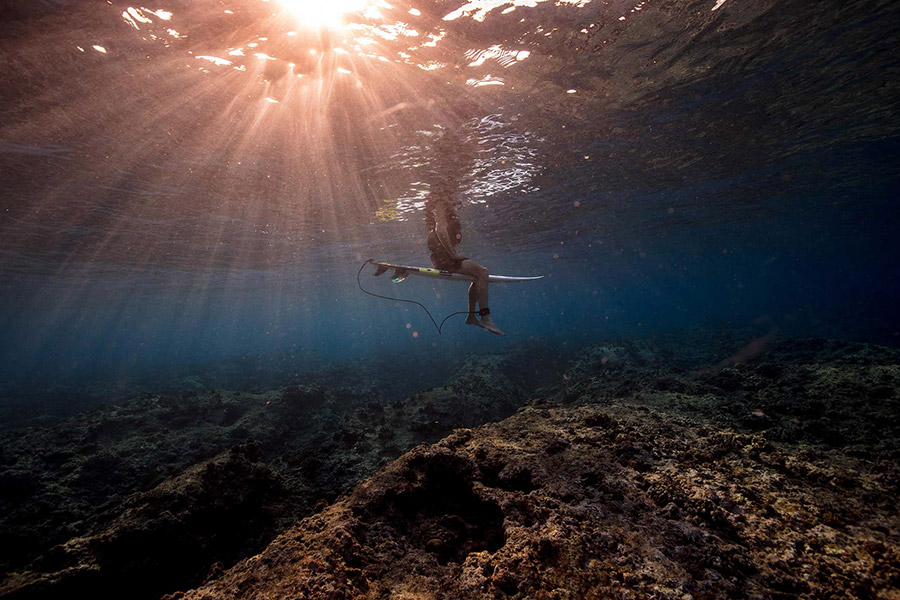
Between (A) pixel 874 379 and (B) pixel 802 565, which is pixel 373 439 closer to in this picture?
(B) pixel 802 565

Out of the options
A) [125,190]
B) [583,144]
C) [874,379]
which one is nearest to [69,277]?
[125,190]

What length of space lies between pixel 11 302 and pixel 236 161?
50.3 m

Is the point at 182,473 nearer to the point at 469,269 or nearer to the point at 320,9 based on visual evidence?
the point at 469,269

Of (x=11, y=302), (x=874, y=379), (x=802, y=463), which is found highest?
(x=11, y=302)

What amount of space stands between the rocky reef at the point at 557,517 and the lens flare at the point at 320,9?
7.52m

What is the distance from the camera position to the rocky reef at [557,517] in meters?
2.12

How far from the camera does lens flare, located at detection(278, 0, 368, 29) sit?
19.6 ft

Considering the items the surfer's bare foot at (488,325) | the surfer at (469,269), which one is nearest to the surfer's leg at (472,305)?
the surfer at (469,269)

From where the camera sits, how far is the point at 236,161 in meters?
11.2

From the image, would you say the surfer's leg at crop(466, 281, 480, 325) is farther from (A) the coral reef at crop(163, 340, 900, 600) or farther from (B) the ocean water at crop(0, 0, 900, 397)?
(B) the ocean water at crop(0, 0, 900, 397)

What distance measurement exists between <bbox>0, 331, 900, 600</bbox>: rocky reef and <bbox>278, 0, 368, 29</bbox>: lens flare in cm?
752

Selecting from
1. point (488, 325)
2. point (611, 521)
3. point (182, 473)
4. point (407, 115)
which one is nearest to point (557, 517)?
point (611, 521)

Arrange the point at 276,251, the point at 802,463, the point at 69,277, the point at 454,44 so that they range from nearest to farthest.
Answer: the point at 802,463 → the point at 454,44 → the point at 276,251 → the point at 69,277

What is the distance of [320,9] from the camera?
240 inches
